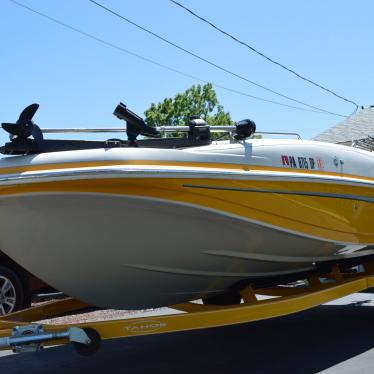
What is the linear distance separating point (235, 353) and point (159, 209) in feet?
6.93

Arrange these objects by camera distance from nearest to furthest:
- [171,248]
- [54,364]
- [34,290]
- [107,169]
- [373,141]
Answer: [107,169] → [171,248] → [54,364] → [34,290] → [373,141]

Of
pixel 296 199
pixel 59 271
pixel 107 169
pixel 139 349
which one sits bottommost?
pixel 139 349

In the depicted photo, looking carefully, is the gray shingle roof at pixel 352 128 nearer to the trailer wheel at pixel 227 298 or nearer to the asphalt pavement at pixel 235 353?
the asphalt pavement at pixel 235 353

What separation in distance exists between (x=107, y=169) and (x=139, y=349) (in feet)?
8.76

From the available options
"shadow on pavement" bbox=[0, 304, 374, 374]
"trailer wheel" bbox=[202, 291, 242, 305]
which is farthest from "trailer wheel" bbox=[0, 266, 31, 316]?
"trailer wheel" bbox=[202, 291, 242, 305]

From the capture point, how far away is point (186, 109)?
36.6 metres

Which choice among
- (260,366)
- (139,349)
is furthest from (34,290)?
(260,366)

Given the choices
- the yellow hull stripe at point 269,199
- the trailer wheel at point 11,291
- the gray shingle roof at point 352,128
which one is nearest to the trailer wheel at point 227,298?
the yellow hull stripe at point 269,199

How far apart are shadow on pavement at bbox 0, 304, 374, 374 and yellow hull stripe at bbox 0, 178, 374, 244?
3.46 feet

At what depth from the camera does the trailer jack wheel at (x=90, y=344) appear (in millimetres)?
4258

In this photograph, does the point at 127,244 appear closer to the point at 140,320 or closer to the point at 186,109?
the point at 140,320

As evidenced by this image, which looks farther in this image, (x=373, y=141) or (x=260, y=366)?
(x=373, y=141)

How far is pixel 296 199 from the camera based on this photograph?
5.17 m

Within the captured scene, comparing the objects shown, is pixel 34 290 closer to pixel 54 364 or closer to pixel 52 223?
pixel 54 364
